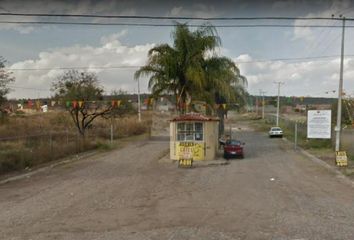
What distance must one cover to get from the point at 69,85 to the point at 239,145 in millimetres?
17617

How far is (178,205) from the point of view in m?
11.1

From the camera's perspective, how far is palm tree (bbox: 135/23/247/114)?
26.4 m

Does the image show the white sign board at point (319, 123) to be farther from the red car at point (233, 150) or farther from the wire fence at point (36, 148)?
the wire fence at point (36, 148)

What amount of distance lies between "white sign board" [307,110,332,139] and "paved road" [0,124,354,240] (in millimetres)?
11359

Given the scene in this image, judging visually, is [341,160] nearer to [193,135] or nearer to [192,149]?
[192,149]

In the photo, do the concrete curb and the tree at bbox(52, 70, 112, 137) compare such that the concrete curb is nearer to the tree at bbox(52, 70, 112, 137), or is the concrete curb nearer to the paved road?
the paved road

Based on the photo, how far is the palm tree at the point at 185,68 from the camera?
26.4 m

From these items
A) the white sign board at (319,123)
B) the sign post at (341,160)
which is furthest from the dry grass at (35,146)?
the white sign board at (319,123)

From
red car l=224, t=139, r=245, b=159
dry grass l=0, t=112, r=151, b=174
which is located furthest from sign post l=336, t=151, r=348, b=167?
dry grass l=0, t=112, r=151, b=174

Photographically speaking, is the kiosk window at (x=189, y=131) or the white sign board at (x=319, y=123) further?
Result: the white sign board at (x=319, y=123)

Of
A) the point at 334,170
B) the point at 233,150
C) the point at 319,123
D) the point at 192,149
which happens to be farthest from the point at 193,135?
the point at 319,123

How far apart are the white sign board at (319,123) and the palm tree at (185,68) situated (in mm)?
7332

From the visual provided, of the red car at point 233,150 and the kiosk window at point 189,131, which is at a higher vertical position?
the kiosk window at point 189,131

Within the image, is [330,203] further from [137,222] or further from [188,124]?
[188,124]
